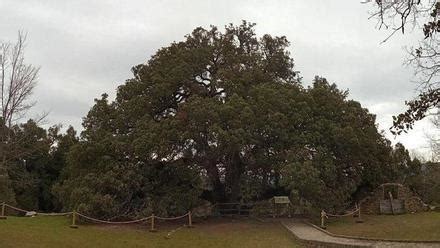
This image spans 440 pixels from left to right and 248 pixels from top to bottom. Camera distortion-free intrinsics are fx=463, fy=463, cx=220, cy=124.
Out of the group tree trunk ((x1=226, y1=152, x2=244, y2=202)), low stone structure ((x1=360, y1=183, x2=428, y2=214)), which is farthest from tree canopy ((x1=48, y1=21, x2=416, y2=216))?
low stone structure ((x1=360, y1=183, x2=428, y2=214))

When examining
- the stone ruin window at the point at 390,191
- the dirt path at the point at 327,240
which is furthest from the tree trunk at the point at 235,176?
the stone ruin window at the point at 390,191

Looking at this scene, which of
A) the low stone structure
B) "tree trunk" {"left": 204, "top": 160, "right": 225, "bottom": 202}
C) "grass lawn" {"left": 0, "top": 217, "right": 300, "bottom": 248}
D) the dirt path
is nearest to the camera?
the dirt path

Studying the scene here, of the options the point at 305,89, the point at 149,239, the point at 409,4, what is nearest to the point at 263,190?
the point at 305,89

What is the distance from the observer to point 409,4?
5.78 meters

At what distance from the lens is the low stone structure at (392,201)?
27.7 m

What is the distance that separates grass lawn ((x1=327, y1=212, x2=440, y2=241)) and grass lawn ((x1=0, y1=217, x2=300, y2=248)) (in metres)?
2.96

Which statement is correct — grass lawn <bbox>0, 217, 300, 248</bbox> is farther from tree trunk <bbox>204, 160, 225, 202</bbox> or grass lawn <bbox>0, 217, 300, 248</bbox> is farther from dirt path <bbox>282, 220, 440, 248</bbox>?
tree trunk <bbox>204, 160, 225, 202</bbox>

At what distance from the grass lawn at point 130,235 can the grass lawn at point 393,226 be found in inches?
117

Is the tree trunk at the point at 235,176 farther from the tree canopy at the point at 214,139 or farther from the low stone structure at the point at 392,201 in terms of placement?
the low stone structure at the point at 392,201

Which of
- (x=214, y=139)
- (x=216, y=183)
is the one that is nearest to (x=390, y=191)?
(x=216, y=183)

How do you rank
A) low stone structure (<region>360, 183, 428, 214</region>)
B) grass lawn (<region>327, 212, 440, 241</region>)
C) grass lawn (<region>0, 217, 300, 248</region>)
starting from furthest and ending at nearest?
low stone structure (<region>360, 183, 428, 214</region>), grass lawn (<region>327, 212, 440, 241</region>), grass lawn (<region>0, 217, 300, 248</region>)

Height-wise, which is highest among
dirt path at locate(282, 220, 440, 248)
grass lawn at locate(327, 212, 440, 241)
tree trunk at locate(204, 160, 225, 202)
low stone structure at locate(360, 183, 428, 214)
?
tree trunk at locate(204, 160, 225, 202)

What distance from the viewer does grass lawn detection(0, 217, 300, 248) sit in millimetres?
17266

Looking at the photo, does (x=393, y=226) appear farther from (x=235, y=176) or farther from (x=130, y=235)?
(x=130, y=235)
